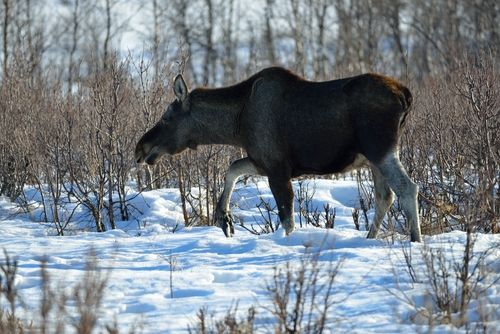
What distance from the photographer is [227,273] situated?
25.2 ft

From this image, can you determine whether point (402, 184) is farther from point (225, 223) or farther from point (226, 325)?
point (226, 325)

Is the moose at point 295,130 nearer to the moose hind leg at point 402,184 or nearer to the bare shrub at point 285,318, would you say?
the moose hind leg at point 402,184

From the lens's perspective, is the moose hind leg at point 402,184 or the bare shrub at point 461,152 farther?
the bare shrub at point 461,152

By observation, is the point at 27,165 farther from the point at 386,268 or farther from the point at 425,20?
the point at 425,20

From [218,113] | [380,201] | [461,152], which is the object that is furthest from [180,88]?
[461,152]

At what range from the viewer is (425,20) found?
4922 cm

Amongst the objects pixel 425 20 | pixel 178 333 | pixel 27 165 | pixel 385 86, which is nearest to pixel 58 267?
pixel 178 333

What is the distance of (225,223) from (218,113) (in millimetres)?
1295

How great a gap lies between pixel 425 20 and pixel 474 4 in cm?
460

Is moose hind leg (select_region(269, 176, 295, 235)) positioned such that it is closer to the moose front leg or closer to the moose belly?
the moose belly

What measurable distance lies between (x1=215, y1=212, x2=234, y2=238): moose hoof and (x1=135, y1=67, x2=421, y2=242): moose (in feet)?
0.04

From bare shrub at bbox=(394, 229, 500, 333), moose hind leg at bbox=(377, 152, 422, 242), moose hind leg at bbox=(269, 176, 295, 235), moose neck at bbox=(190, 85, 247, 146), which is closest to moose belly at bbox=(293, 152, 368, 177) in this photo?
moose hind leg at bbox=(269, 176, 295, 235)

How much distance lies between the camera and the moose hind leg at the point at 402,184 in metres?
8.81

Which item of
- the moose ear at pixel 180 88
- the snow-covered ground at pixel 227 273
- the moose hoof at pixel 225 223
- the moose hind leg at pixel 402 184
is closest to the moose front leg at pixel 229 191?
the moose hoof at pixel 225 223
